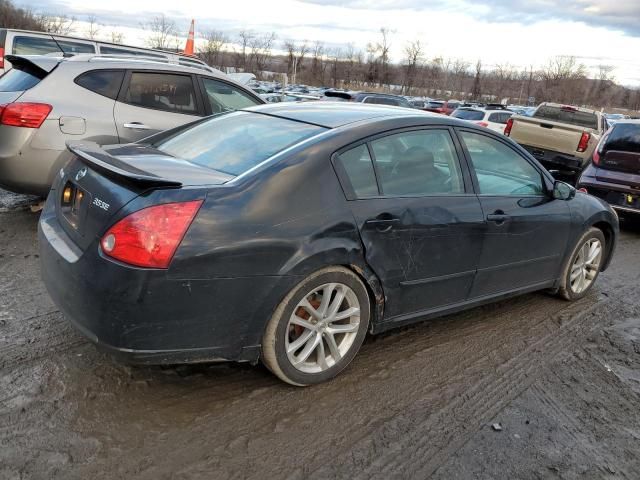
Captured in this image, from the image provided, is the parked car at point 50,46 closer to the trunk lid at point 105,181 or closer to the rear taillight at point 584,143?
the trunk lid at point 105,181

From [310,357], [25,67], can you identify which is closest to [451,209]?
[310,357]

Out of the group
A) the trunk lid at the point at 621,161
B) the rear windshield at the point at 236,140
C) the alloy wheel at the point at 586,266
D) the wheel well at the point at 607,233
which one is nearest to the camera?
the rear windshield at the point at 236,140

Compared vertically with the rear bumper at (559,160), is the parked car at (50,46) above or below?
above

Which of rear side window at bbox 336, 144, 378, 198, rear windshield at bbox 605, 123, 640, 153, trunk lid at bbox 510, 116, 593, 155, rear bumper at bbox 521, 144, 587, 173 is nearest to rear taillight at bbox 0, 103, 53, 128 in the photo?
rear side window at bbox 336, 144, 378, 198

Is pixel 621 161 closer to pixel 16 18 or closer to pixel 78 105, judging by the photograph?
pixel 78 105

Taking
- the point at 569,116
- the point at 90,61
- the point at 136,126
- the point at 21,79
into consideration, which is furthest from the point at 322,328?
the point at 569,116

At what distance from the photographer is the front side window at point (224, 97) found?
6551 mm

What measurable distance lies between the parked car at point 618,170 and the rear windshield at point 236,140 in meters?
6.16

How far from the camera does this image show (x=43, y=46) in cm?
1028

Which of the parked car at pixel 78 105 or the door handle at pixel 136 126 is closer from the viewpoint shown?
the parked car at pixel 78 105

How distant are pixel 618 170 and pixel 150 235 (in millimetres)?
7532

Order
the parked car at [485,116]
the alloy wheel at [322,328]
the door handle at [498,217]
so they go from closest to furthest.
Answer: the alloy wheel at [322,328] < the door handle at [498,217] < the parked car at [485,116]

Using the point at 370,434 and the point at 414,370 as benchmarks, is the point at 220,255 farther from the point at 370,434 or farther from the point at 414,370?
the point at 414,370

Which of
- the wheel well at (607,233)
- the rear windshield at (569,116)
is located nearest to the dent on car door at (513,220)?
the wheel well at (607,233)
